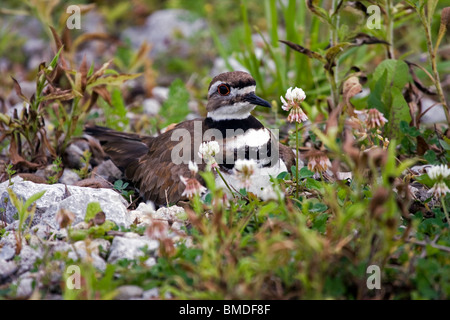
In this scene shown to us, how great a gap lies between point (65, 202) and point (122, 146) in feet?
4.84

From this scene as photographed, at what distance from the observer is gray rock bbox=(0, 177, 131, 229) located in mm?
3781

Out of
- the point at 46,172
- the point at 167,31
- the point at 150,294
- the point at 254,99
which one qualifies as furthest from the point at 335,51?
the point at 167,31

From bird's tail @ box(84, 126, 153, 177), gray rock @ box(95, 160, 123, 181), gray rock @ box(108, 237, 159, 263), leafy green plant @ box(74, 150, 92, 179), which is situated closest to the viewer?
gray rock @ box(108, 237, 159, 263)

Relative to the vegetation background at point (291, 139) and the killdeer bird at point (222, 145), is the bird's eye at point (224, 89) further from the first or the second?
the vegetation background at point (291, 139)

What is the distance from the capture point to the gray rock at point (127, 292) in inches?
120

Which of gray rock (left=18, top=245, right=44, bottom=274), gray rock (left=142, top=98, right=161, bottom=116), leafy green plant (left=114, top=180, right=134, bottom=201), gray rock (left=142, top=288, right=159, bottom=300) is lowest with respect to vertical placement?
gray rock (left=142, top=288, right=159, bottom=300)

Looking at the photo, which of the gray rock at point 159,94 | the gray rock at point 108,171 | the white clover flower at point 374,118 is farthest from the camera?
the gray rock at point 159,94

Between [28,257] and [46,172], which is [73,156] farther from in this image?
[28,257]

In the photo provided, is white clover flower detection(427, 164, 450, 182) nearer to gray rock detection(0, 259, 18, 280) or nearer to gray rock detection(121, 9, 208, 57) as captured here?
gray rock detection(0, 259, 18, 280)

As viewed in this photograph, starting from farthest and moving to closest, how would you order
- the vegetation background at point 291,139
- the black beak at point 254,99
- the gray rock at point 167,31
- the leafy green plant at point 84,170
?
the gray rock at point 167,31 → the leafy green plant at point 84,170 → the black beak at point 254,99 → the vegetation background at point 291,139

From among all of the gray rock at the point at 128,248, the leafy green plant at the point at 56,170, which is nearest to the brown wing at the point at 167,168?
the leafy green plant at the point at 56,170

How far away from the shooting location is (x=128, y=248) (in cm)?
334

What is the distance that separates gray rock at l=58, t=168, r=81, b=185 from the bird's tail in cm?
37

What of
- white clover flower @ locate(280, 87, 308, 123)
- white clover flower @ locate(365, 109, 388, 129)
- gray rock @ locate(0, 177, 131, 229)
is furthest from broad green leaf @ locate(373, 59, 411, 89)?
gray rock @ locate(0, 177, 131, 229)
